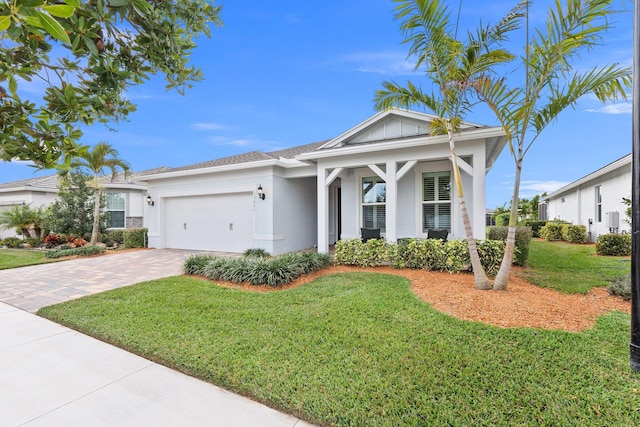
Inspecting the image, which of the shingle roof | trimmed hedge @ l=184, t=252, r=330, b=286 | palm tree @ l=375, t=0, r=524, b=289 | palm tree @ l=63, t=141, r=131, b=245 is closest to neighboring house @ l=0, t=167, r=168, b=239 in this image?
palm tree @ l=63, t=141, r=131, b=245

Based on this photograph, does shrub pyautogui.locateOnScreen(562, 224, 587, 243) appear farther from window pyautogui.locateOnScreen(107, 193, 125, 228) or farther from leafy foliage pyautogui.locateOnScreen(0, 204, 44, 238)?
leafy foliage pyautogui.locateOnScreen(0, 204, 44, 238)

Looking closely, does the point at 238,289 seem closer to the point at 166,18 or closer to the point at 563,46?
the point at 166,18

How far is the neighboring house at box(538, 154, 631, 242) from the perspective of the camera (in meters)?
11.7

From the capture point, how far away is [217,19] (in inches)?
114

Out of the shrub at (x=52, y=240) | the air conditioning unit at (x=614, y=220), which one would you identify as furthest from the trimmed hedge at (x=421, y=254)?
the shrub at (x=52, y=240)

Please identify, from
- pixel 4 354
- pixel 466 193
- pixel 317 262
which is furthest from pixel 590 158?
pixel 4 354

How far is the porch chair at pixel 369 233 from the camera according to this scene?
369 inches

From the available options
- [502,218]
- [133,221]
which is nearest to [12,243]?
[133,221]

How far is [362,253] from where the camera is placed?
27.3ft

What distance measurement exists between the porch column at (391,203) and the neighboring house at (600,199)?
938 centimetres

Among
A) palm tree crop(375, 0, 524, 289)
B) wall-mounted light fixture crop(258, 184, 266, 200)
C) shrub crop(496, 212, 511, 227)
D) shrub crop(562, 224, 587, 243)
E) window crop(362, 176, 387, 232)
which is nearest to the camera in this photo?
palm tree crop(375, 0, 524, 289)

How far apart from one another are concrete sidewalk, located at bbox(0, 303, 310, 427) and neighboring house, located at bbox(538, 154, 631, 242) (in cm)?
1489

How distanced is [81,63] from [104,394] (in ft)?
9.78

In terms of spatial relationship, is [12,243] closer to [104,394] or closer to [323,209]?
[323,209]
